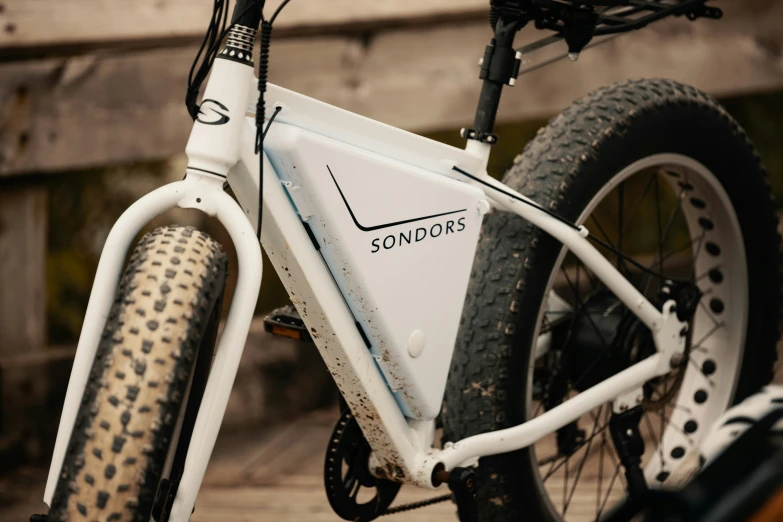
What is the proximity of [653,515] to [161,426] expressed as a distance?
0.56 m

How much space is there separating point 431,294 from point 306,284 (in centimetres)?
25

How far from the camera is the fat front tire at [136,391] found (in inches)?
41.9

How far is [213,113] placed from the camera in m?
1.22

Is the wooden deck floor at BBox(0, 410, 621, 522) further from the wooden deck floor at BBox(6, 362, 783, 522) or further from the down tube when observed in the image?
the down tube

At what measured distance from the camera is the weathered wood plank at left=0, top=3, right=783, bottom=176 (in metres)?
2.72

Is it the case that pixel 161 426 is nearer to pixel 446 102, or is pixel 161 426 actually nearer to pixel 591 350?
pixel 591 350

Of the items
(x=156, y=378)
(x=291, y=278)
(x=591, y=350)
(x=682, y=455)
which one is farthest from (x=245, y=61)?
Result: (x=682, y=455)

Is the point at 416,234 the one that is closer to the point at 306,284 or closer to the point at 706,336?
the point at 306,284

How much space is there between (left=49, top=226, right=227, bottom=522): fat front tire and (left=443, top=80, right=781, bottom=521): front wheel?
2.12 feet

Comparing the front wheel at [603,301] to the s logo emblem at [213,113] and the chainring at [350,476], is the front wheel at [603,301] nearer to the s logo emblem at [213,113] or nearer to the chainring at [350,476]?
the chainring at [350,476]

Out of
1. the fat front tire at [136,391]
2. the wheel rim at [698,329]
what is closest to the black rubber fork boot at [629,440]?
the wheel rim at [698,329]

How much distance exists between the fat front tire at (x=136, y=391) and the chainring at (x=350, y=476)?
0.51 meters

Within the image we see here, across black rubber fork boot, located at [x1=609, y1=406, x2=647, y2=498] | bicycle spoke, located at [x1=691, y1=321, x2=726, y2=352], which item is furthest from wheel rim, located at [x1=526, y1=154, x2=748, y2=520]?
black rubber fork boot, located at [x1=609, y1=406, x2=647, y2=498]

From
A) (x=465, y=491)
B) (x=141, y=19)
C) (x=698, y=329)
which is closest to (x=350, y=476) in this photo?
(x=465, y=491)
